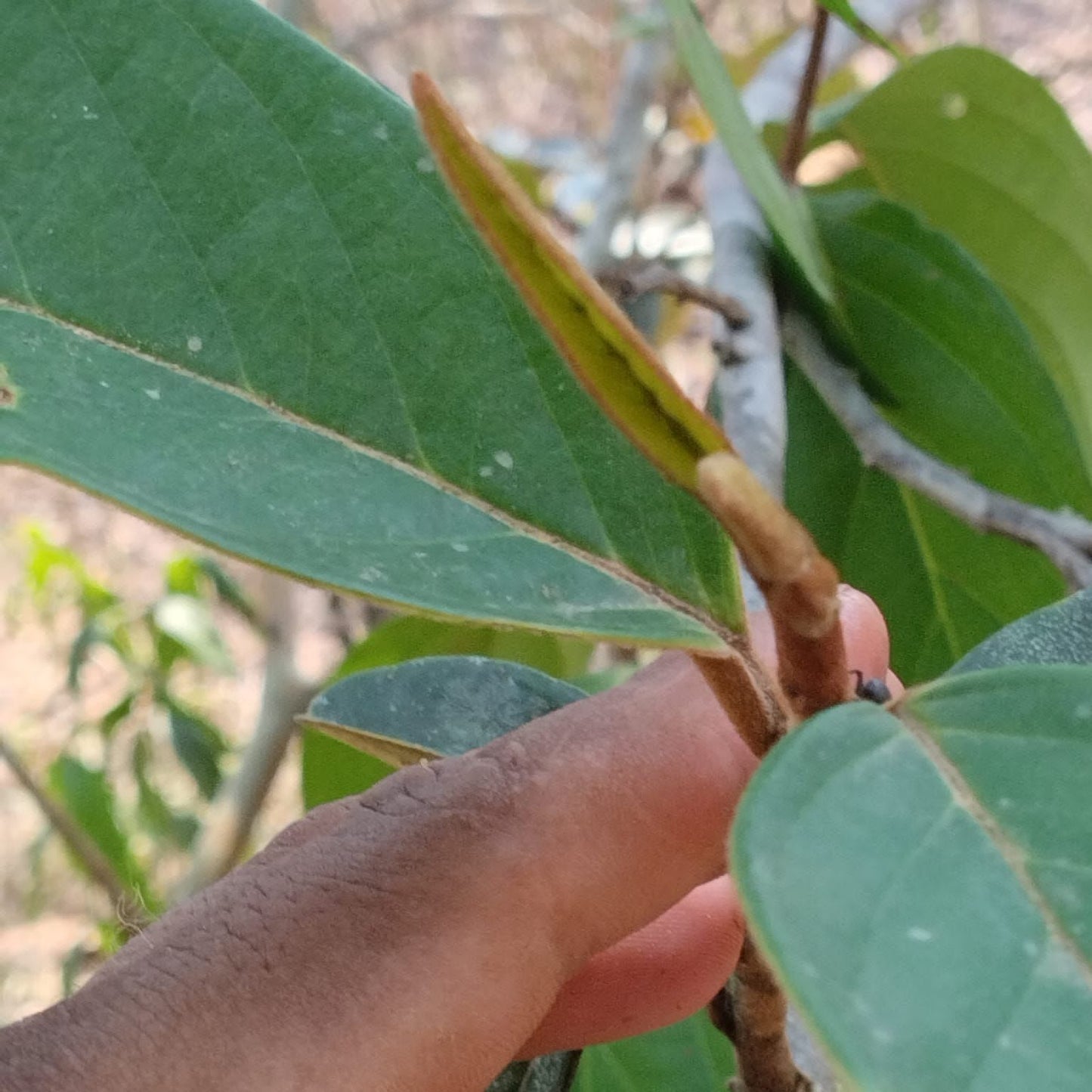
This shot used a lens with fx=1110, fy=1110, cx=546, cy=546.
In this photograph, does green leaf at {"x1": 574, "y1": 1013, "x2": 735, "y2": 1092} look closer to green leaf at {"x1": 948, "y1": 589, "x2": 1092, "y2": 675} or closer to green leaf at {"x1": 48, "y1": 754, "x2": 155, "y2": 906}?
green leaf at {"x1": 948, "y1": 589, "x2": 1092, "y2": 675}

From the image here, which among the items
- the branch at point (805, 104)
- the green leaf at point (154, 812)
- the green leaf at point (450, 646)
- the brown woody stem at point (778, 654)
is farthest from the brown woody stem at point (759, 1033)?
the green leaf at point (154, 812)

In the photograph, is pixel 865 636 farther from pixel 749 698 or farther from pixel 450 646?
pixel 450 646

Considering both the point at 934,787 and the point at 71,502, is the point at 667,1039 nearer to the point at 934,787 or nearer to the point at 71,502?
the point at 934,787

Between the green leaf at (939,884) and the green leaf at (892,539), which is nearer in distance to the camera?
the green leaf at (939,884)

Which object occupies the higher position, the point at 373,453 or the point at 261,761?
the point at 373,453

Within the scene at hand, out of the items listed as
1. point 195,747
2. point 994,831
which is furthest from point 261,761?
point 994,831

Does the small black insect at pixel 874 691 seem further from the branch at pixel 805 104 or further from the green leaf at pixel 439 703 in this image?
the branch at pixel 805 104

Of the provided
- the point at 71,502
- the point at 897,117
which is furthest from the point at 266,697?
the point at 71,502
